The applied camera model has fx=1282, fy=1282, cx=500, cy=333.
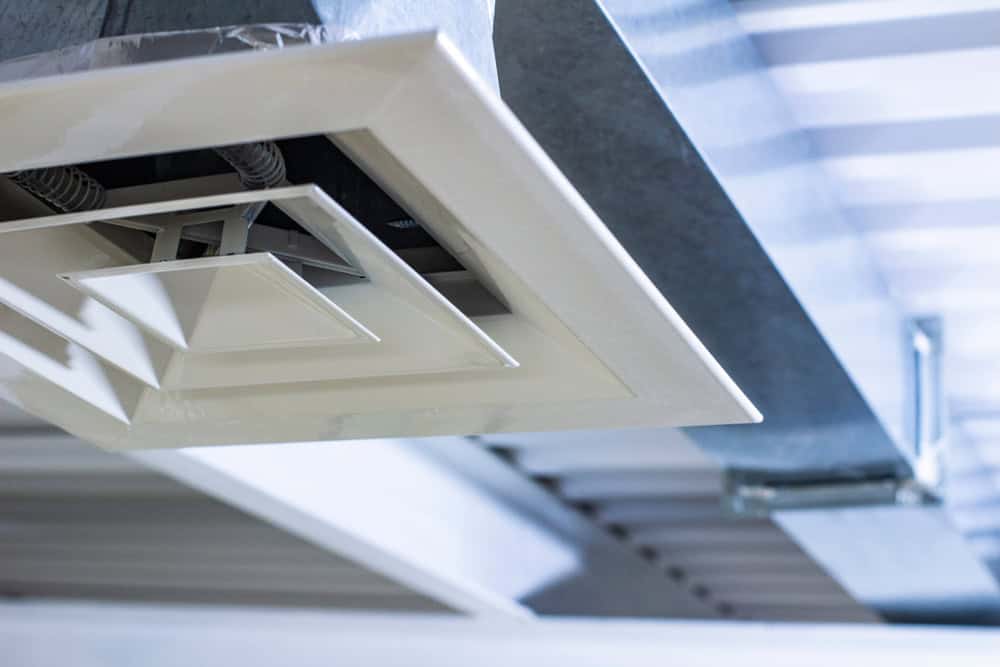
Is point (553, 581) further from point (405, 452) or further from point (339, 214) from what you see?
point (339, 214)

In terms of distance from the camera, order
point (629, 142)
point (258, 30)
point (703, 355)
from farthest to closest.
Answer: point (629, 142) < point (703, 355) < point (258, 30)

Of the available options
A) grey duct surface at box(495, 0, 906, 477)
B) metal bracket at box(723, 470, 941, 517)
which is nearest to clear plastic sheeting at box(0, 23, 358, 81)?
grey duct surface at box(495, 0, 906, 477)

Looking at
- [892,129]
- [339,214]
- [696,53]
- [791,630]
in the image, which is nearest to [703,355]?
[339,214]

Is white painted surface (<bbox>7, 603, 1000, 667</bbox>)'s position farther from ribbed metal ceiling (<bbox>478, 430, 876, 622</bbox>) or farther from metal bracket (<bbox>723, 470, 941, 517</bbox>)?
metal bracket (<bbox>723, 470, 941, 517</bbox>)

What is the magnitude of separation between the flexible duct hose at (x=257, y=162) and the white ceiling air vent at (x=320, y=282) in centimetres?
1

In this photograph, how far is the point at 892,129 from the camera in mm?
1688

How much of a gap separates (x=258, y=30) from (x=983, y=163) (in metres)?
1.27

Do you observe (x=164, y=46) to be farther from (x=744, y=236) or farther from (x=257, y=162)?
(x=744, y=236)

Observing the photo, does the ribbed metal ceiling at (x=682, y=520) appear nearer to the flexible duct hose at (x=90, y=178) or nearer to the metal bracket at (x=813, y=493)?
the metal bracket at (x=813, y=493)

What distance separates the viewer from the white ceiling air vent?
670 millimetres

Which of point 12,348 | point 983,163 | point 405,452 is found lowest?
point 12,348

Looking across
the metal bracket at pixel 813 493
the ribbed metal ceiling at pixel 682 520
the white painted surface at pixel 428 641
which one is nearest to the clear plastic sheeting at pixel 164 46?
the metal bracket at pixel 813 493

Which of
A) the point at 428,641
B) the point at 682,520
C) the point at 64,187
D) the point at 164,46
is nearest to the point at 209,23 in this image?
the point at 164,46

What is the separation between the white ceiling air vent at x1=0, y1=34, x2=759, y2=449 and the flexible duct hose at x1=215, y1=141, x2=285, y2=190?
14mm
